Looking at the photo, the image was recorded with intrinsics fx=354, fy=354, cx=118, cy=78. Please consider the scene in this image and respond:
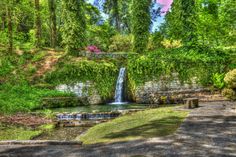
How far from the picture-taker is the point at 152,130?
1227 centimetres

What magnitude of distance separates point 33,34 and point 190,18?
1753 centimetres

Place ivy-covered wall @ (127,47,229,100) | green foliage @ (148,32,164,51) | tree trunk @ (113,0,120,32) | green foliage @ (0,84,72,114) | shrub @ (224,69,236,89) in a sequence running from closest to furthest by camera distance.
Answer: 1. shrub @ (224,69,236,89)
2. green foliage @ (0,84,72,114)
3. ivy-covered wall @ (127,47,229,100)
4. green foliage @ (148,32,164,51)
5. tree trunk @ (113,0,120,32)

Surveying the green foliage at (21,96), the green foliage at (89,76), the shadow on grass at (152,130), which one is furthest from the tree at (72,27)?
the shadow on grass at (152,130)

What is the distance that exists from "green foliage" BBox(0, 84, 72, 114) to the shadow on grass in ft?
37.3

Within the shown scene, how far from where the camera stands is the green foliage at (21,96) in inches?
908

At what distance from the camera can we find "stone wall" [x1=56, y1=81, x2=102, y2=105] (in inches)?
1117

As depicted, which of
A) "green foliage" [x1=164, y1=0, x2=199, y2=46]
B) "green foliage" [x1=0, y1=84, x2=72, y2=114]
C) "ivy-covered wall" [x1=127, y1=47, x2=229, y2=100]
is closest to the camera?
"green foliage" [x1=0, y1=84, x2=72, y2=114]

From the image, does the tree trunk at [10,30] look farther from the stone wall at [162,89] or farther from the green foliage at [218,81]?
the green foliage at [218,81]

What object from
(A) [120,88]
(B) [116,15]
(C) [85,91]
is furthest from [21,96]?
(B) [116,15]

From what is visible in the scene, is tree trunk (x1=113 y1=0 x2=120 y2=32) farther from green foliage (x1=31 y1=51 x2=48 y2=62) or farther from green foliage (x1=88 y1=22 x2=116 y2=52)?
green foliage (x1=31 y1=51 x2=48 y2=62)

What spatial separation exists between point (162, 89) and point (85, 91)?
20.3 feet

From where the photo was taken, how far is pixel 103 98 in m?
28.7

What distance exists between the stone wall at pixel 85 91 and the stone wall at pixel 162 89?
3.22 m

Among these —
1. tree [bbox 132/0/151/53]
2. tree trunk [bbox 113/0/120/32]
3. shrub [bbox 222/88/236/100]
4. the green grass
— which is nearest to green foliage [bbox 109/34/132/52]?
tree [bbox 132/0/151/53]
